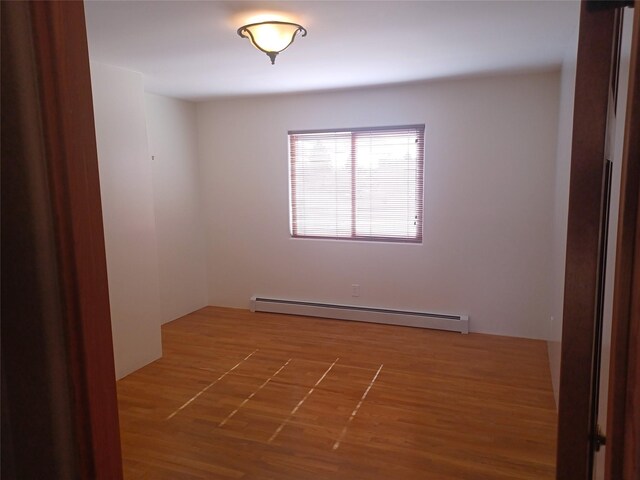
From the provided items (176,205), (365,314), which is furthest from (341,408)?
(176,205)

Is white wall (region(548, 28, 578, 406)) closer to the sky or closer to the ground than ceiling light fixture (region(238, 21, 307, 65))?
closer to the ground

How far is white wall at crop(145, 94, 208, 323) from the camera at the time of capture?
4613 millimetres

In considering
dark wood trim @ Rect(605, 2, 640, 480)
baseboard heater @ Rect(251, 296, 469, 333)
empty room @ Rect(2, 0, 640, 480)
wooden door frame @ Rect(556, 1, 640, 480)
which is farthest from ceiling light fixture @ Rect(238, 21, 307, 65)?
baseboard heater @ Rect(251, 296, 469, 333)

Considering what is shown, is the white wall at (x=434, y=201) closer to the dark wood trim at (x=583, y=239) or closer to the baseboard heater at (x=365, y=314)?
the baseboard heater at (x=365, y=314)

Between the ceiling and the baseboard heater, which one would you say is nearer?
the ceiling

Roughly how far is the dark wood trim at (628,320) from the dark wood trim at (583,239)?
0.16 meters

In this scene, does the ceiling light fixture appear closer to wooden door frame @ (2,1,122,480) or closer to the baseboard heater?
wooden door frame @ (2,1,122,480)

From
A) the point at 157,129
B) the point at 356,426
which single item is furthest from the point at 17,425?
the point at 157,129

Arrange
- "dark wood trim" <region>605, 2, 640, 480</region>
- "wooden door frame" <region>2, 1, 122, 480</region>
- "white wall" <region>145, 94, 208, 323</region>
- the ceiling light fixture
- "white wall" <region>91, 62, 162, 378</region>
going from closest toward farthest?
1. "dark wood trim" <region>605, 2, 640, 480</region>
2. "wooden door frame" <region>2, 1, 122, 480</region>
3. the ceiling light fixture
4. "white wall" <region>91, 62, 162, 378</region>
5. "white wall" <region>145, 94, 208, 323</region>

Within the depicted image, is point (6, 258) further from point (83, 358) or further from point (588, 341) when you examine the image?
point (588, 341)

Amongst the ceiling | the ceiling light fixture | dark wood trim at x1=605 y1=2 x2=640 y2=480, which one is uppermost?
the ceiling

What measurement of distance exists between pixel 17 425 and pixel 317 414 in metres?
2.31

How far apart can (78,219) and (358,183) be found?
13.2ft

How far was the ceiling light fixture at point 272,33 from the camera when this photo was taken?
2.44 meters
